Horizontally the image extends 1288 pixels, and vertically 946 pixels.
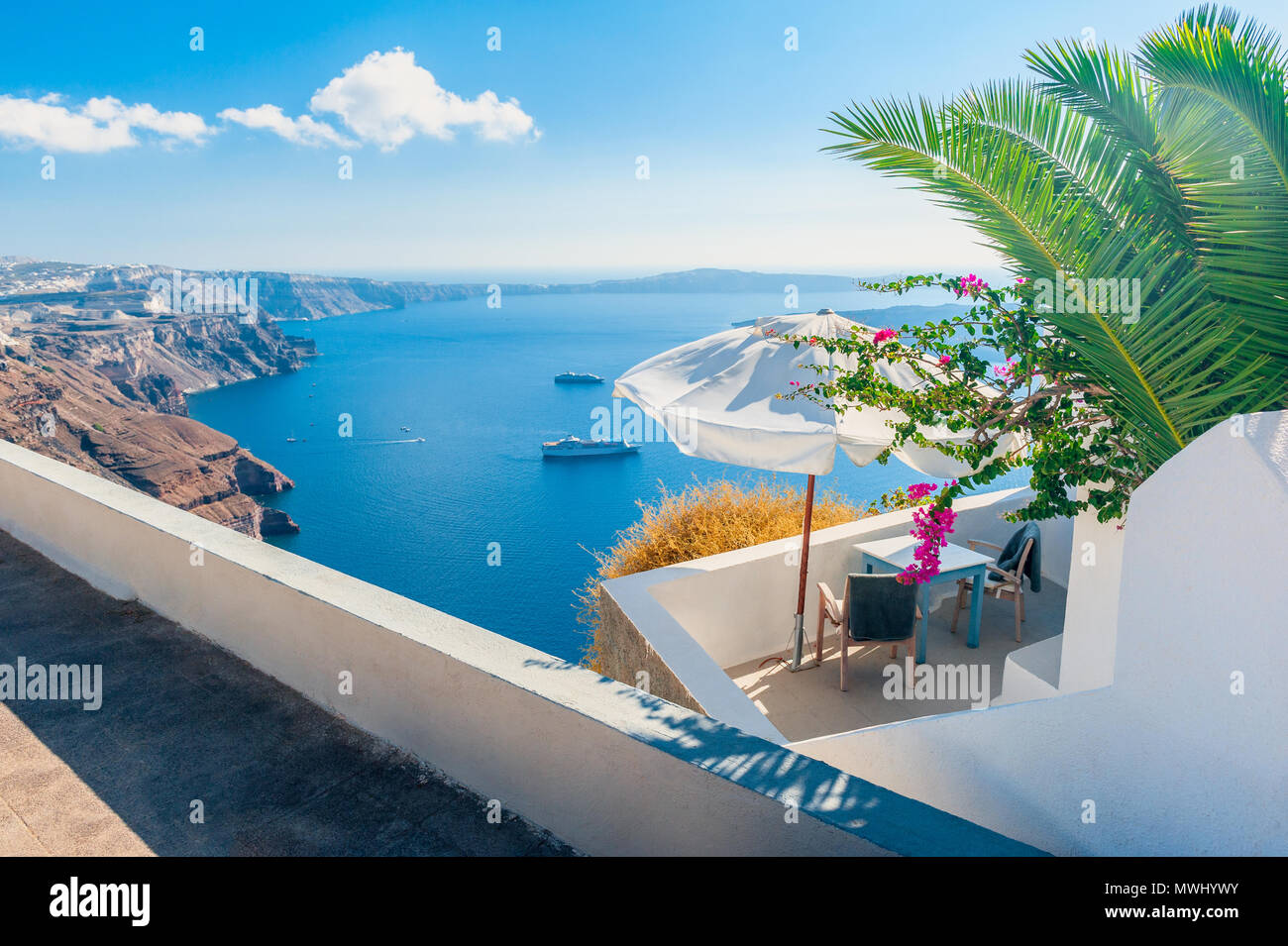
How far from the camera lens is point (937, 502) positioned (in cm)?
276

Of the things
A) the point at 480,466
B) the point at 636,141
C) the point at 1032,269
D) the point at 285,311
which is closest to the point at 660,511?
the point at 1032,269

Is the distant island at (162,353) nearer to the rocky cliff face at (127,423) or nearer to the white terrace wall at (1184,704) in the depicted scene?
the rocky cliff face at (127,423)

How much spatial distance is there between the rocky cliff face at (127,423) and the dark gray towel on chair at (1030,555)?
29462mm

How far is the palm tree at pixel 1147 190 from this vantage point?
2023 millimetres

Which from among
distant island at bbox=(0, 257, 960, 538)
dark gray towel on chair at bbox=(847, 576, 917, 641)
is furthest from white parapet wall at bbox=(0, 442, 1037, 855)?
distant island at bbox=(0, 257, 960, 538)

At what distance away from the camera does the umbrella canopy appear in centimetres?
339

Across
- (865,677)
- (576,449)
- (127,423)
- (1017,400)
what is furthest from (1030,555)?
(127,423)

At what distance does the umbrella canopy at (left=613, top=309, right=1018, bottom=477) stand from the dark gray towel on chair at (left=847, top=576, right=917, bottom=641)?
677mm

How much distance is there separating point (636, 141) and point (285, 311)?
413ft

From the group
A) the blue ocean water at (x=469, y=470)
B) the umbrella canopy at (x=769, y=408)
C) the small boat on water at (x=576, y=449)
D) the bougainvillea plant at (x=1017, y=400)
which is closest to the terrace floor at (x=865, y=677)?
the umbrella canopy at (x=769, y=408)

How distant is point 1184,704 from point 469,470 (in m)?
57.8

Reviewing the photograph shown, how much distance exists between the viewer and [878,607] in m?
3.90

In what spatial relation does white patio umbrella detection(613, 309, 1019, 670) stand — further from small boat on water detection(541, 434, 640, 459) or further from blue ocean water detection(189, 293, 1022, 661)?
small boat on water detection(541, 434, 640, 459)
